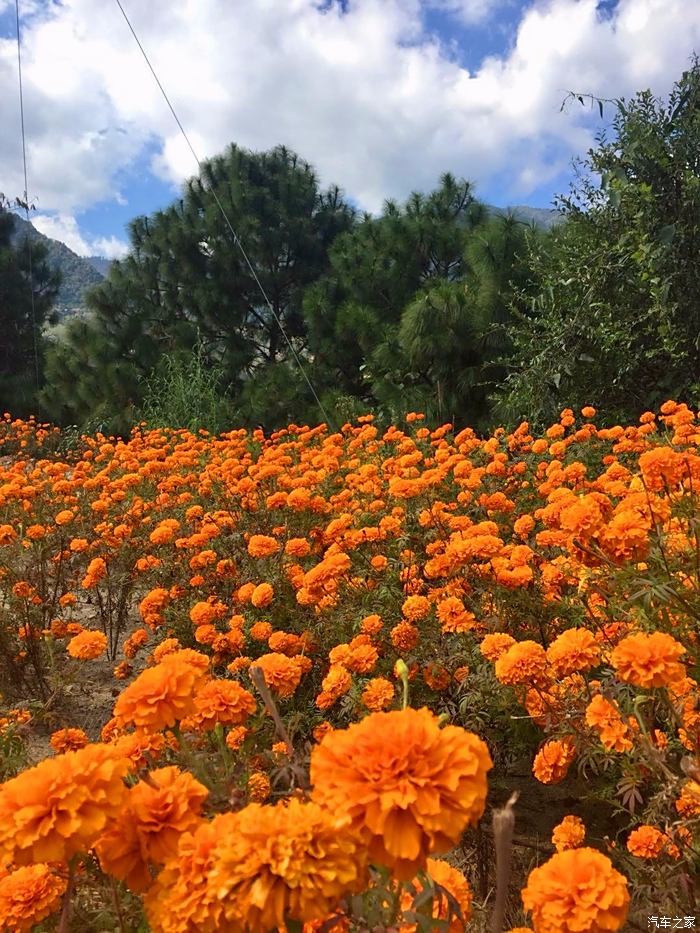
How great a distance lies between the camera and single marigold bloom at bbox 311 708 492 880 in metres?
0.58

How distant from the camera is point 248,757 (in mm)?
1554

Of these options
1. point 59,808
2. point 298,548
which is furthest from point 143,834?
point 298,548

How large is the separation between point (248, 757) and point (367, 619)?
60cm

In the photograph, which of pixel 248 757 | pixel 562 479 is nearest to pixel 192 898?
pixel 248 757

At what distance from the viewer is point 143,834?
73 cm

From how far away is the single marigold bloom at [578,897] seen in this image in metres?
0.75

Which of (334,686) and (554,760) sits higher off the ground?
(334,686)

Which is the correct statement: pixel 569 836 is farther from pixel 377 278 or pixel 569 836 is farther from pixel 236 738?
pixel 377 278

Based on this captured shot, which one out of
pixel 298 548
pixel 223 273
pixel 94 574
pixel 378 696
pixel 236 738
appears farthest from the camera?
pixel 223 273

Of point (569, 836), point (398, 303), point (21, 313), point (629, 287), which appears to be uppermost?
point (21, 313)

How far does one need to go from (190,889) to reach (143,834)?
0.11m

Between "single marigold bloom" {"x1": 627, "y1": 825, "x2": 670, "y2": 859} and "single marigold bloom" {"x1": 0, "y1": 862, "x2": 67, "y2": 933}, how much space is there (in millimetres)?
1035

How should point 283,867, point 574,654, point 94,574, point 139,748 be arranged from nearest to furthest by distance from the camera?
1. point 283,867
2. point 139,748
3. point 574,654
4. point 94,574

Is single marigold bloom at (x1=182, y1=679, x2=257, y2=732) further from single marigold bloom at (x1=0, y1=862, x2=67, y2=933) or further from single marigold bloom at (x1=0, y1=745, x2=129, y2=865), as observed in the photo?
single marigold bloom at (x1=0, y1=745, x2=129, y2=865)
